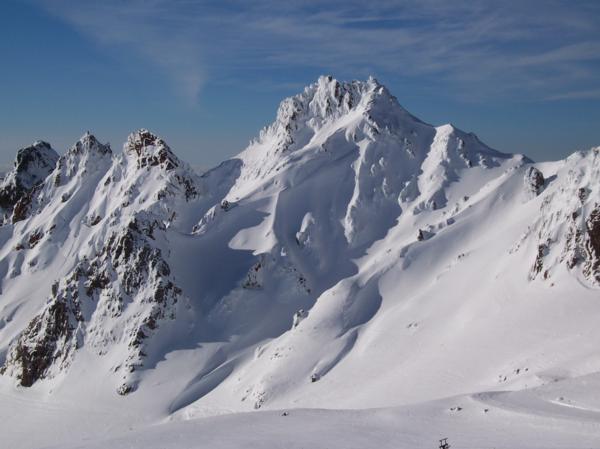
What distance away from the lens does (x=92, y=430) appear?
186 feet

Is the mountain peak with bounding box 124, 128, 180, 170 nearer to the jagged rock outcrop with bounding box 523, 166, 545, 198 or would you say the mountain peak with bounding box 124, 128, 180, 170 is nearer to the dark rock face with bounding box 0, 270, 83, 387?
the dark rock face with bounding box 0, 270, 83, 387

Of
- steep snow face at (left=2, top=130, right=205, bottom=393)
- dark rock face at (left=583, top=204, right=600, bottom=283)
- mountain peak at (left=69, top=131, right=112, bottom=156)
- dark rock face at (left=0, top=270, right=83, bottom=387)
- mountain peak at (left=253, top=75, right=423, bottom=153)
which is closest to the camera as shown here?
dark rock face at (left=583, top=204, right=600, bottom=283)

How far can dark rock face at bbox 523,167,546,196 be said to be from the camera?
230 ft

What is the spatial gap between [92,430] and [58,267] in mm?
42209

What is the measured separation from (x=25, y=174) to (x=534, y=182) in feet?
334

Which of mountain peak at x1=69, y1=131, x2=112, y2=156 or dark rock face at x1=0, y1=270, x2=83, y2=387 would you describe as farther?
mountain peak at x1=69, y1=131, x2=112, y2=156

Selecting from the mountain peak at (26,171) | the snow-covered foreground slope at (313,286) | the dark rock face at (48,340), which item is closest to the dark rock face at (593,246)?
the snow-covered foreground slope at (313,286)

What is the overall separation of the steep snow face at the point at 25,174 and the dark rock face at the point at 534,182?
94396mm

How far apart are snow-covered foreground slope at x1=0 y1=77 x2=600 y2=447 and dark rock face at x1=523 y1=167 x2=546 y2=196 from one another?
0.18m

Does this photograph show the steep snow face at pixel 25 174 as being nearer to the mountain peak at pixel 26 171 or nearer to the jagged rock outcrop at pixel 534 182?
the mountain peak at pixel 26 171

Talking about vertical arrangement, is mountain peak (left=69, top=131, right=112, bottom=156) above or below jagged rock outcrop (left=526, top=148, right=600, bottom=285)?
above

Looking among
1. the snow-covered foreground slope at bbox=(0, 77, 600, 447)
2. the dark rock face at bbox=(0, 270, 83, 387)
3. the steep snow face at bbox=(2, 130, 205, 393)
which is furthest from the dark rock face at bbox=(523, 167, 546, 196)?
the dark rock face at bbox=(0, 270, 83, 387)

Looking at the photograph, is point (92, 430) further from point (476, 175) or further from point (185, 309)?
point (476, 175)

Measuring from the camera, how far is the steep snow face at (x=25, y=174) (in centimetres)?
11006
